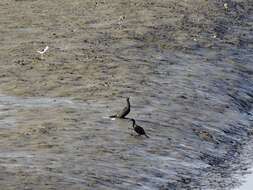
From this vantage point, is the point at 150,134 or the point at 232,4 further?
the point at 232,4

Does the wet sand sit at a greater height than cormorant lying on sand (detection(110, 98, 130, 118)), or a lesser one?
lesser

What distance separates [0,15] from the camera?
28047mm

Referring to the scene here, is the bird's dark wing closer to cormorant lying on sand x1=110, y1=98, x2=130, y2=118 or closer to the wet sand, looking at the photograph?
cormorant lying on sand x1=110, y1=98, x2=130, y2=118

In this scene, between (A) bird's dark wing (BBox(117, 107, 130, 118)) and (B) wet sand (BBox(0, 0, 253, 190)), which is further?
(A) bird's dark wing (BBox(117, 107, 130, 118))

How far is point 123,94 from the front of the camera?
66.3 feet

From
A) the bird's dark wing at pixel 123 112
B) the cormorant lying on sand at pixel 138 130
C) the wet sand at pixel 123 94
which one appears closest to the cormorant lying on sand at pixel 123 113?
the bird's dark wing at pixel 123 112

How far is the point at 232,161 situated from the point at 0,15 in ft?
41.4

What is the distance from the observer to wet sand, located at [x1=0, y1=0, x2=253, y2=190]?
15648 mm

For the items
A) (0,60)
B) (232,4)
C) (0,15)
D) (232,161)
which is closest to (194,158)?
(232,161)

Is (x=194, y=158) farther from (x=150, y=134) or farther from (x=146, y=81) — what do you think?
(x=146, y=81)

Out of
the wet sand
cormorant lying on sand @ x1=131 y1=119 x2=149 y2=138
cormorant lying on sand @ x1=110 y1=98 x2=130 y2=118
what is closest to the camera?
the wet sand

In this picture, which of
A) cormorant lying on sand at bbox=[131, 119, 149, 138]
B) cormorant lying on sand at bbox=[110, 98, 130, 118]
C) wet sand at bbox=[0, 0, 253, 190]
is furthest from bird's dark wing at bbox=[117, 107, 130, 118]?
cormorant lying on sand at bbox=[131, 119, 149, 138]

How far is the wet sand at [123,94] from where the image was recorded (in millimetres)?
15648

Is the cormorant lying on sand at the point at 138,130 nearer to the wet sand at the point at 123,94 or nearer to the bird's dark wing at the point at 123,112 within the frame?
the wet sand at the point at 123,94
